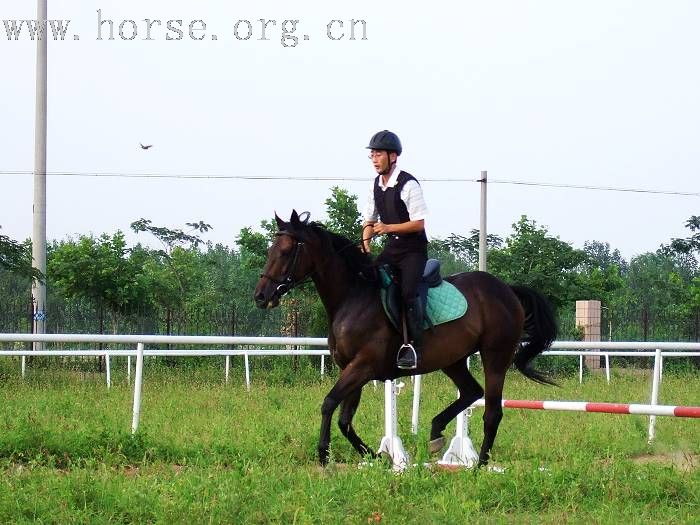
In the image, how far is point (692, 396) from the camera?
17328 mm

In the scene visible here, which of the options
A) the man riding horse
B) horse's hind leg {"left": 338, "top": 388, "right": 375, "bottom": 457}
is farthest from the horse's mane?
horse's hind leg {"left": 338, "top": 388, "right": 375, "bottom": 457}

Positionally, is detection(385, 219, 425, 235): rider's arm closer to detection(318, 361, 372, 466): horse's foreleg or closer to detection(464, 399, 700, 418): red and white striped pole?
detection(318, 361, 372, 466): horse's foreleg

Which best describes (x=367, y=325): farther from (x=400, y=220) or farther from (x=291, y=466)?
(x=291, y=466)

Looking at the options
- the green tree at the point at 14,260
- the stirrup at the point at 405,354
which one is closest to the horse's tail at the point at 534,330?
the stirrup at the point at 405,354

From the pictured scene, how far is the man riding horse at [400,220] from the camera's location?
30.7 ft

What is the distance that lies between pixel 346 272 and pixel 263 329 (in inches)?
675

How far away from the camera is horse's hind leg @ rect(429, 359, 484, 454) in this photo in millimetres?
9836

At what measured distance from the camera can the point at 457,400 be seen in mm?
10203

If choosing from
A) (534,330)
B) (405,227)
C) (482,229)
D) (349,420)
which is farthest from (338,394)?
(482,229)

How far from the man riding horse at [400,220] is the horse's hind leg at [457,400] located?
2.76ft

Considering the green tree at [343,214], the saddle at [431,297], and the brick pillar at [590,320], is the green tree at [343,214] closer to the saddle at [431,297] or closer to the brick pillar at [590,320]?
the brick pillar at [590,320]

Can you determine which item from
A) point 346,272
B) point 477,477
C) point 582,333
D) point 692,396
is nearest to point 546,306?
point 346,272

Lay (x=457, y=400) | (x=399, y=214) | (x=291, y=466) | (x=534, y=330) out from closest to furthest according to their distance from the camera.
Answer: (x=291, y=466)
(x=399, y=214)
(x=457, y=400)
(x=534, y=330)

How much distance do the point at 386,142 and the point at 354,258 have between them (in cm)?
108
